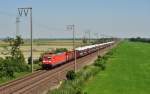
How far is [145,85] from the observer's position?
51812 mm

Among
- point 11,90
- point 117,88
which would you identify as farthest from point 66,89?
point 117,88

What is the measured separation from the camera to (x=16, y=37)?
72812 millimetres

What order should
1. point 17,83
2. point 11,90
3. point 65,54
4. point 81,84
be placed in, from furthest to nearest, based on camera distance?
1. point 65,54
2. point 17,83
3. point 81,84
4. point 11,90

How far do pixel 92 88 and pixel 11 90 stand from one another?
941 centimetres

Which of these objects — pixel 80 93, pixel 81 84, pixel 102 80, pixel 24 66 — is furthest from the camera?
pixel 24 66

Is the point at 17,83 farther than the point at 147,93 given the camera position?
Yes

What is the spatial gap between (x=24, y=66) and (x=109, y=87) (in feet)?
77.2

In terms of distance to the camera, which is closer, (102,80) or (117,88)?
(117,88)

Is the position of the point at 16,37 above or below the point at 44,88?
above

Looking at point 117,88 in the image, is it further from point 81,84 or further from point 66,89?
point 66,89

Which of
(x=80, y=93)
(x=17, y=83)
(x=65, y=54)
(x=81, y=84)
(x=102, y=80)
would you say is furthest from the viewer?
(x=65, y=54)

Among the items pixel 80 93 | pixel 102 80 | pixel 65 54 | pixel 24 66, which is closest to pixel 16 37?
pixel 24 66

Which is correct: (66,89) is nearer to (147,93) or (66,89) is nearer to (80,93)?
(80,93)

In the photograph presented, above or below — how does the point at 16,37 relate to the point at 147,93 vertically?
above
